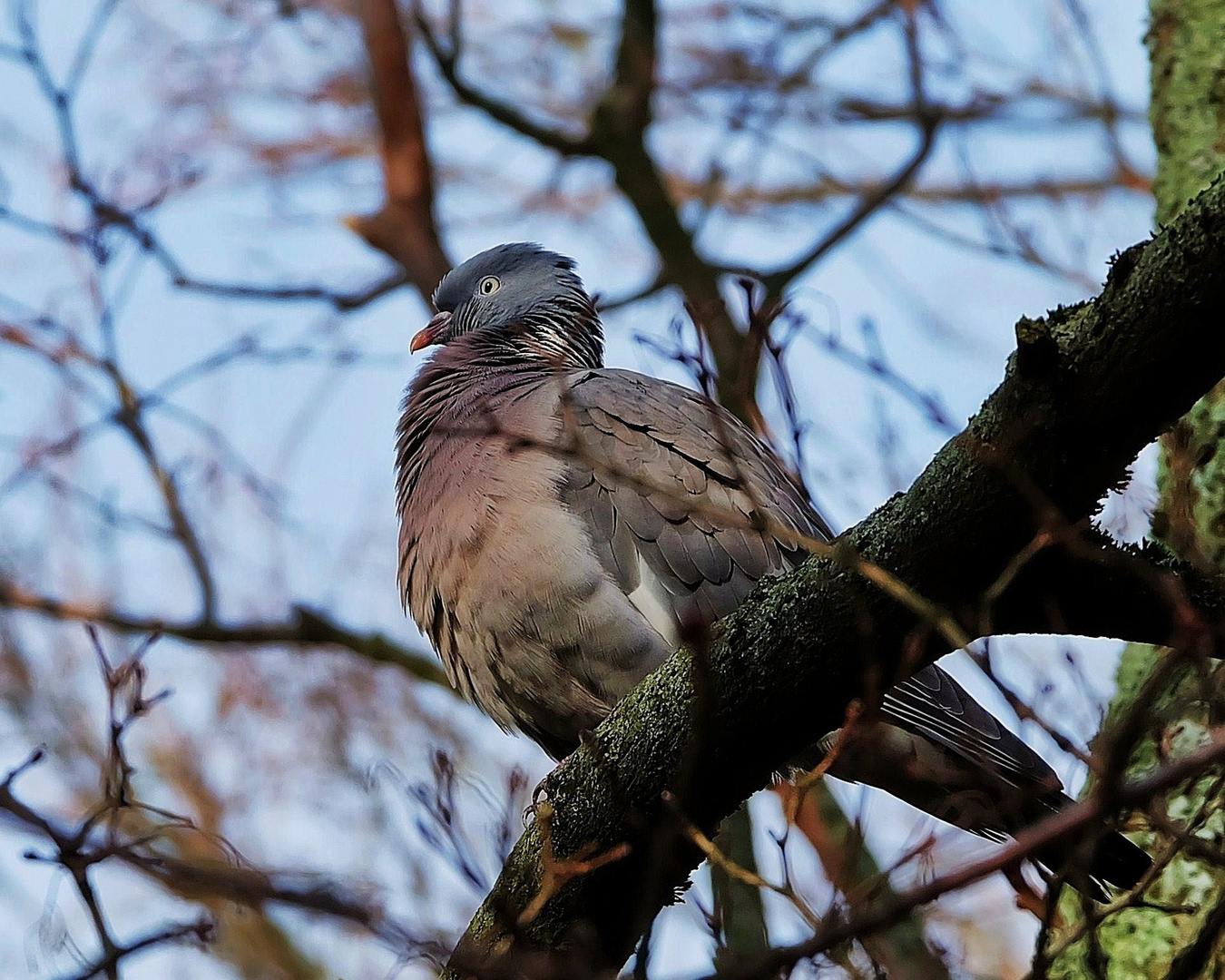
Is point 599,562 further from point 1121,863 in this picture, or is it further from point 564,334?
point 564,334

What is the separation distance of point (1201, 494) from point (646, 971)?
9.48 feet

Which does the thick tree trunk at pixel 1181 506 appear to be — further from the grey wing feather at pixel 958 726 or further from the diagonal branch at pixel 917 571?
the diagonal branch at pixel 917 571

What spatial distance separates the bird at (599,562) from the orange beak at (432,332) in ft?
3.04

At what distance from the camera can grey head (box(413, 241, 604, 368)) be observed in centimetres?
505

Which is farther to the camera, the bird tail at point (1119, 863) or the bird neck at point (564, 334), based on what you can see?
the bird neck at point (564, 334)

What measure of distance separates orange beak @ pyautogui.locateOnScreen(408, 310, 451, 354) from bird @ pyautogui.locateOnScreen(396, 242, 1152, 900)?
0.93m

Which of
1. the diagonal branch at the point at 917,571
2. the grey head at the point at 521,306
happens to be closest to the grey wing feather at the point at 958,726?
the diagonal branch at the point at 917,571

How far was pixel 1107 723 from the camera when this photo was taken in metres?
3.04

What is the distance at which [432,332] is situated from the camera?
17.4 feet

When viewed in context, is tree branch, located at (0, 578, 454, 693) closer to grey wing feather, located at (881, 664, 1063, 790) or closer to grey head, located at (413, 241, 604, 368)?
grey head, located at (413, 241, 604, 368)

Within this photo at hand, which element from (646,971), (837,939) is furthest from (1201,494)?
(837,939)

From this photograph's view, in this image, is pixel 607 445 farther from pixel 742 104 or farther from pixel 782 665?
pixel 742 104

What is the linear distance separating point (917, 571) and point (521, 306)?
3.03 metres

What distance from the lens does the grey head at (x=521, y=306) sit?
5047mm
